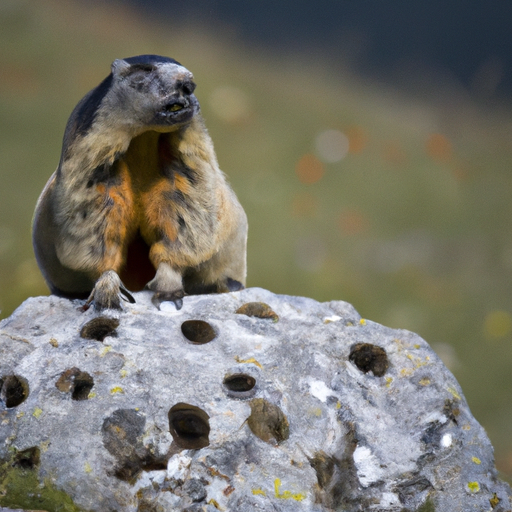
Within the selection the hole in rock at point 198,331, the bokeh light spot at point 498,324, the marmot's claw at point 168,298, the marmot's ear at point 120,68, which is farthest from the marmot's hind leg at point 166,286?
the bokeh light spot at point 498,324

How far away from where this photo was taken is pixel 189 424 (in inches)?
91.9

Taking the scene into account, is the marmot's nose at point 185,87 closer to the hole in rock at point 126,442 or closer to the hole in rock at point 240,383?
the hole in rock at point 240,383

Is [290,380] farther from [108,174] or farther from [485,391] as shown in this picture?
[485,391]

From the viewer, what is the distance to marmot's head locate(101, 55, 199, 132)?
270 centimetres

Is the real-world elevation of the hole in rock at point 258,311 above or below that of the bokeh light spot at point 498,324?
above

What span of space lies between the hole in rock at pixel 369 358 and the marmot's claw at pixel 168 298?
0.71m

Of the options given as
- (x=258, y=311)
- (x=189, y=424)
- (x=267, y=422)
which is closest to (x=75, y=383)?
(x=189, y=424)

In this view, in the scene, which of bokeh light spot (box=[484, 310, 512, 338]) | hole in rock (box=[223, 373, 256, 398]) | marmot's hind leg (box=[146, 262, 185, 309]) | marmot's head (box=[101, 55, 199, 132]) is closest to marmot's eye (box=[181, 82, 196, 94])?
marmot's head (box=[101, 55, 199, 132])

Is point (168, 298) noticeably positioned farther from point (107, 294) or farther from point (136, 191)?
point (136, 191)

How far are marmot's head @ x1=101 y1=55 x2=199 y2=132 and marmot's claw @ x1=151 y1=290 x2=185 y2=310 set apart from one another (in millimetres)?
661

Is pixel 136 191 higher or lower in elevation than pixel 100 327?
higher

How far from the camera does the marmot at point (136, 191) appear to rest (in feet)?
9.03

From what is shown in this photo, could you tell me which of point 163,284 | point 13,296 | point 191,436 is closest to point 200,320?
point 163,284

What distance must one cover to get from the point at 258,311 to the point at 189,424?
643mm
